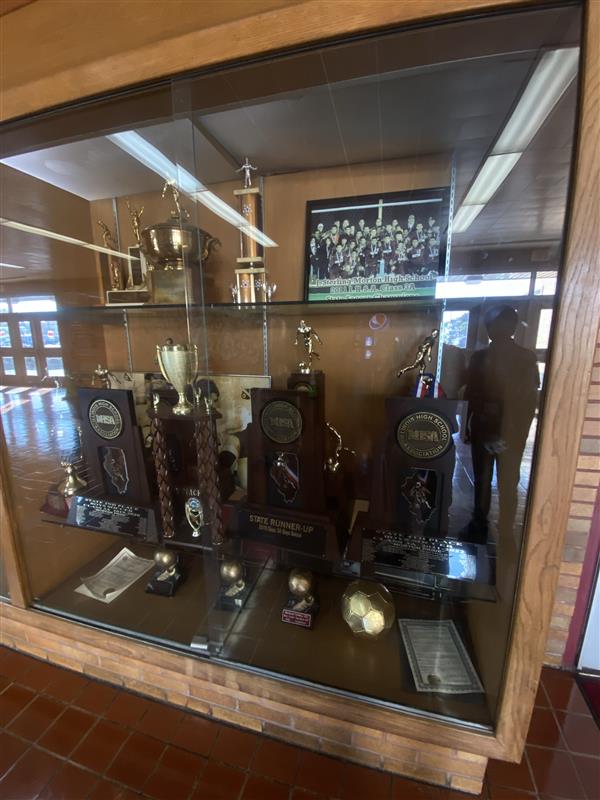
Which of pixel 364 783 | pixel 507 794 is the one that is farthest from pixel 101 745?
pixel 507 794

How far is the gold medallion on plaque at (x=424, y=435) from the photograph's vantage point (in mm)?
651

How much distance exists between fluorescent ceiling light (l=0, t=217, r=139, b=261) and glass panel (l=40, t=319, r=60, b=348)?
0.23 metres

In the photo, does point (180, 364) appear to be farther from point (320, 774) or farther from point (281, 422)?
point (320, 774)

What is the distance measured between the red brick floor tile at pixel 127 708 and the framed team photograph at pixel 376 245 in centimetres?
103

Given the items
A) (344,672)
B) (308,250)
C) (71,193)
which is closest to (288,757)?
(344,672)

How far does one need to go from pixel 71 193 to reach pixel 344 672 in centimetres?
138

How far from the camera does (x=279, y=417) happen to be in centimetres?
75

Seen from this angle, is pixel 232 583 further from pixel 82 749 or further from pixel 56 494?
pixel 56 494

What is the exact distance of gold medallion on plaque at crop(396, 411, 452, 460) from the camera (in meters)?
0.65

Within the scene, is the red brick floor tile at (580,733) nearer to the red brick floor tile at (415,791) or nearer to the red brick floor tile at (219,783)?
the red brick floor tile at (415,791)

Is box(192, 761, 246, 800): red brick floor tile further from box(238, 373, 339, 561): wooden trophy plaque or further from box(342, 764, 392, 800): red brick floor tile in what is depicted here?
box(238, 373, 339, 561): wooden trophy plaque

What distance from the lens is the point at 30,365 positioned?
97 centimetres

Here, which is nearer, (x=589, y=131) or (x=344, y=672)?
(x=589, y=131)

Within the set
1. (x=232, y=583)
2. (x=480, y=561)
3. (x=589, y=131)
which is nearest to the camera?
(x=589, y=131)
